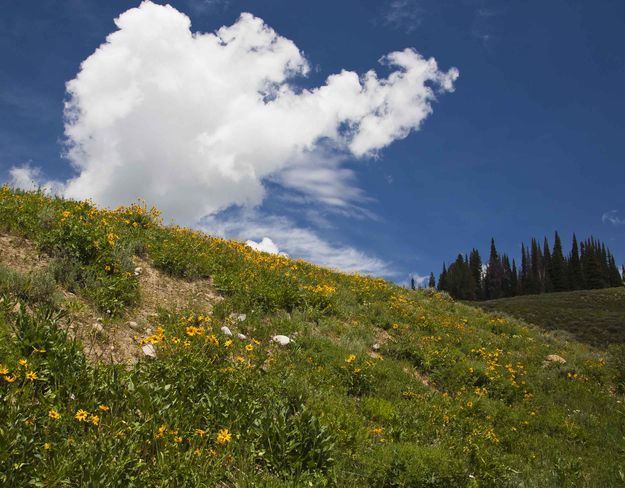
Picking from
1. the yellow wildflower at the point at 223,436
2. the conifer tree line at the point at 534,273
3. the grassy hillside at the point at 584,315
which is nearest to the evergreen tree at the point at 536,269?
the conifer tree line at the point at 534,273

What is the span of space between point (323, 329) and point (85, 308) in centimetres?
510

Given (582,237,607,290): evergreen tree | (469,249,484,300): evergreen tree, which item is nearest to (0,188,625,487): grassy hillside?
(582,237,607,290): evergreen tree

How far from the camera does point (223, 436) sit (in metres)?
4.85

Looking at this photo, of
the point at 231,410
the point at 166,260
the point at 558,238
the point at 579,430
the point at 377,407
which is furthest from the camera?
the point at 558,238

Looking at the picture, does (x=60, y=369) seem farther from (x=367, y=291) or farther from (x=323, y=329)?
(x=367, y=291)

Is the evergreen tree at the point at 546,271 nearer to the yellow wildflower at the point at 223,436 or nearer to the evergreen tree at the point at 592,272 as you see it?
the evergreen tree at the point at 592,272

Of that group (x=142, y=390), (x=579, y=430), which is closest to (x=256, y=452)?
(x=142, y=390)

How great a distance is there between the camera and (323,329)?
1045 centimetres

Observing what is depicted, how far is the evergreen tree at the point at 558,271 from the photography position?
109 m

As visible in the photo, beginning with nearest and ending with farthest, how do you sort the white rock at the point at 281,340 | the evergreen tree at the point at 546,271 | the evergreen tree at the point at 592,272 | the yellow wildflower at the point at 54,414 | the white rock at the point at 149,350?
the yellow wildflower at the point at 54,414, the white rock at the point at 149,350, the white rock at the point at 281,340, the evergreen tree at the point at 592,272, the evergreen tree at the point at 546,271

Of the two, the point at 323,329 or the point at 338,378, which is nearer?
the point at 338,378

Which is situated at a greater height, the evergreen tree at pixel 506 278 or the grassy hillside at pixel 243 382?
the evergreen tree at pixel 506 278

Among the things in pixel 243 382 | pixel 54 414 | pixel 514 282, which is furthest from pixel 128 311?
pixel 514 282

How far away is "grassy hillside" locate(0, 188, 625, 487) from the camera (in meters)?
4.51
